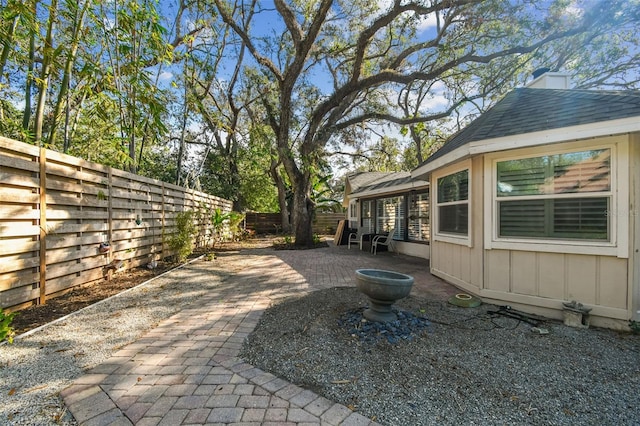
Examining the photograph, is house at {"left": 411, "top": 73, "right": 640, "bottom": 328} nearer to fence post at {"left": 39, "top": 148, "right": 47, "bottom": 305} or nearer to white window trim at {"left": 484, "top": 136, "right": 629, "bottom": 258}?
white window trim at {"left": 484, "top": 136, "right": 629, "bottom": 258}

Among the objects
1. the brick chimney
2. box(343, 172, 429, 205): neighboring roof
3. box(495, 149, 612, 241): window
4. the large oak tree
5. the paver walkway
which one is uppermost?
the large oak tree

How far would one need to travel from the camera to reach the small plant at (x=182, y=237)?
289 inches

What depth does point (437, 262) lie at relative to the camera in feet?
20.4

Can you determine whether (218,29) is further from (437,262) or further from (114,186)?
(437,262)

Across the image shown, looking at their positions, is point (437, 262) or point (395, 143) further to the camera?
point (395, 143)

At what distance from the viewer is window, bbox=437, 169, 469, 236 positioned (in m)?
5.06

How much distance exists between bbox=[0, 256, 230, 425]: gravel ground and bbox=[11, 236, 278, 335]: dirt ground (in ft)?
0.65

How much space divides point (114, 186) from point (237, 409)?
517 centimetres

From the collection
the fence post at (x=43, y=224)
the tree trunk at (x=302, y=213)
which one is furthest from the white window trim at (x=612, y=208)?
the tree trunk at (x=302, y=213)

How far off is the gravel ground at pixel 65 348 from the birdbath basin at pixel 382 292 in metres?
2.67

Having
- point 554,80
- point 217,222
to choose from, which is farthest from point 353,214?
point 554,80

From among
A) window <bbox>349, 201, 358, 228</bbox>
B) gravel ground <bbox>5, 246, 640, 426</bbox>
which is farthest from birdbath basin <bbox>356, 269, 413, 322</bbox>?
window <bbox>349, 201, 358, 228</bbox>

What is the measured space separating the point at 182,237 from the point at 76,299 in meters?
3.22

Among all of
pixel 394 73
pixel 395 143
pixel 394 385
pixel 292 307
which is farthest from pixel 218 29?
pixel 395 143
